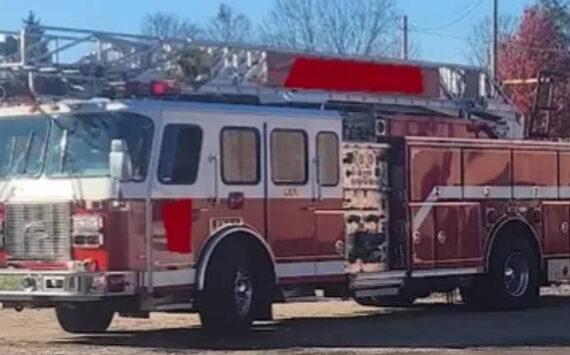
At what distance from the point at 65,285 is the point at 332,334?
334cm

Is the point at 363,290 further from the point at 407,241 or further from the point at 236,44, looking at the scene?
the point at 236,44

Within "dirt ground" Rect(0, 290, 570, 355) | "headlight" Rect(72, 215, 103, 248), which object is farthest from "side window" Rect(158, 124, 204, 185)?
"dirt ground" Rect(0, 290, 570, 355)

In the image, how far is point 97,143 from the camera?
1641 centimetres

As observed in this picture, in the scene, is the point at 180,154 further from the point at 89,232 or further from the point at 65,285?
the point at 65,285

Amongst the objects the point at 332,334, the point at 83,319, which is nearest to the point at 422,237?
the point at 332,334

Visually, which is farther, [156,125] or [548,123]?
[548,123]

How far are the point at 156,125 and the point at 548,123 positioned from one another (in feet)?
29.2

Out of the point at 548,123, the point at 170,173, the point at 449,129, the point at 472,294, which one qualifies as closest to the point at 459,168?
the point at 449,129

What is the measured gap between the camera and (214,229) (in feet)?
55.5

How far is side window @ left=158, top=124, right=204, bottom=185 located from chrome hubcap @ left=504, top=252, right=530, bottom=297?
6033 millimetres

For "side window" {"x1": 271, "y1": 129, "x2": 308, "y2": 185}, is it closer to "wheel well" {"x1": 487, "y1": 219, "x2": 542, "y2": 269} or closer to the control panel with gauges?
the control panel with gauges

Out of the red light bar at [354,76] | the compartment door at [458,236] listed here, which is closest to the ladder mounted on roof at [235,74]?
the red light bar at [354,76]

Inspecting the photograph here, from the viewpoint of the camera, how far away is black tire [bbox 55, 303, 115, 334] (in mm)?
17844

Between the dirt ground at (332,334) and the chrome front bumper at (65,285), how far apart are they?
0.55 m
